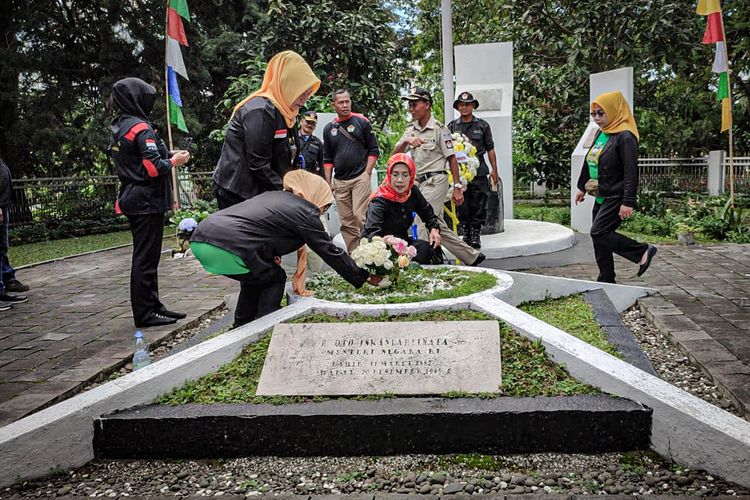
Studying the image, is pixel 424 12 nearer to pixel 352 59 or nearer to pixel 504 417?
pixel 352 59

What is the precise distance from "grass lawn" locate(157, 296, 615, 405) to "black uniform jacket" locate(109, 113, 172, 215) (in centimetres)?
202

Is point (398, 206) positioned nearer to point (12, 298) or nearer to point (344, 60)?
point (12, 298)

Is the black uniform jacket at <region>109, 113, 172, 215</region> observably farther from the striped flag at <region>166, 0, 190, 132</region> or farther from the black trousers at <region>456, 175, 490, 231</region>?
the striped flag at <region>166, 0, 190, 132</region>

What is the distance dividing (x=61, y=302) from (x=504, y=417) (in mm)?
5544

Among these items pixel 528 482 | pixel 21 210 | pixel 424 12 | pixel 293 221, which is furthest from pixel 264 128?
pixel 424 12

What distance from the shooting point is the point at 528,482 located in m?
2.86

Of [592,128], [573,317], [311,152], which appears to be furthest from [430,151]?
[592,128]

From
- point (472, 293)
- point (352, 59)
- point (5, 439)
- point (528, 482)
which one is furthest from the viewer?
point (352, 59)

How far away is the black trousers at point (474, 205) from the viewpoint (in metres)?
7.84

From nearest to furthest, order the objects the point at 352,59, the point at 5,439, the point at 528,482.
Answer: the point at 528,482 → the point at 5,439 → the point at 352,59

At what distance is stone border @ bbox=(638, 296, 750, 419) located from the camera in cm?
375

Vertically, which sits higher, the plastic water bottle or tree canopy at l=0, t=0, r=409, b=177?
tree canopy at l=0, t=0, r=409, b=177

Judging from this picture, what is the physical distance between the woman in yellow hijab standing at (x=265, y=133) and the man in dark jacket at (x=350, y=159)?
9.74 feet

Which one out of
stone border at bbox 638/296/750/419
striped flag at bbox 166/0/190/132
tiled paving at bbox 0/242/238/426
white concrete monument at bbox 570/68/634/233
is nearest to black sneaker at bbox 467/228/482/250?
stone border at bbox 638/296/750/419
